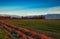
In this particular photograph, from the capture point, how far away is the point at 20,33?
15.0ft

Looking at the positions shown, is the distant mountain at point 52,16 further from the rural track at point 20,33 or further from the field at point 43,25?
the rural track at point 20,33

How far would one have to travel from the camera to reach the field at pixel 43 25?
4.20 meters

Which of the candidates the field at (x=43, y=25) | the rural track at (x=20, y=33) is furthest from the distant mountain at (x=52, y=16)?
the rural track at (x=20, y=33)

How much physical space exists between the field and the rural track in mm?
121

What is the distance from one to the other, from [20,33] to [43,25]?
0.67 m

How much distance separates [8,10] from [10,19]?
0.30m

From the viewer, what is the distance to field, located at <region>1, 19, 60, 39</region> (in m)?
4.20

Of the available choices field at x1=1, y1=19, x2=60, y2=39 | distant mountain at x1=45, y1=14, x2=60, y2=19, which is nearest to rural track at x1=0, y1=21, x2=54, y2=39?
field at x1=1, y1=19, x2=60, y2=39

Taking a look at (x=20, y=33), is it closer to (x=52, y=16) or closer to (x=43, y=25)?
(x=43, y=25)

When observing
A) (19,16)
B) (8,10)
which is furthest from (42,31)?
(8,10)

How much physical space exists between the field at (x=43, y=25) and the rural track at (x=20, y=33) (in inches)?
4.8

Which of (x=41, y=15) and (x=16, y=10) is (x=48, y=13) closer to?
(x=41, y=15)

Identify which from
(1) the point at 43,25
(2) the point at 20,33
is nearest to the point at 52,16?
(1) the point at 43,25

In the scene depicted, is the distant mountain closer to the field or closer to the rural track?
→ the field
